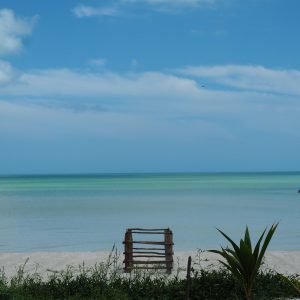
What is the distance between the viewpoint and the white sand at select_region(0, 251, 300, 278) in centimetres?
1505

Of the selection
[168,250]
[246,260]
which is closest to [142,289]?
[246,260]

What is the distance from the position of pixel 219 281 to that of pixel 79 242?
18.0 meters

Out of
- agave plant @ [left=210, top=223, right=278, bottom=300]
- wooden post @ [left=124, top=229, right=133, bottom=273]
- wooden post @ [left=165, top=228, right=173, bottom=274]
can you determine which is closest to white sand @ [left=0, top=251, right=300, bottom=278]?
wooden post @ [left=165, top=228, right=173, bottom=274]

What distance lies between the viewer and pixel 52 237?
1190 inches

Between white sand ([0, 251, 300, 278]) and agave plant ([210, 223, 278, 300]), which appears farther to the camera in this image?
white sand ([0, 251, 300, 278])

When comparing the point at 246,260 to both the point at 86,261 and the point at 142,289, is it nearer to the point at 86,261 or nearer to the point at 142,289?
the point at 142,289

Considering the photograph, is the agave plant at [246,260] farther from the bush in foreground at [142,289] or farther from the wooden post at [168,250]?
the wooden post at [168,250]

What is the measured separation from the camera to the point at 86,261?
16344mm

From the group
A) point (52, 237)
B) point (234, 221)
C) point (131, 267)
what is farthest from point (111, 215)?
point (131, 267)

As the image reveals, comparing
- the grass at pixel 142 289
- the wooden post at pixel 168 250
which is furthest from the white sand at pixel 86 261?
the grass at pixel 142 289

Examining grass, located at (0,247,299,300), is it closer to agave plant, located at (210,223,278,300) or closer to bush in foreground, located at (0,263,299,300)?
bush in foreground, located at (0,263,299,300)

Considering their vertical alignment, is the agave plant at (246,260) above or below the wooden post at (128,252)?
above

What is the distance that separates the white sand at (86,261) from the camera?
49.4 ft

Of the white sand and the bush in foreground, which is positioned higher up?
the bush in foreground
